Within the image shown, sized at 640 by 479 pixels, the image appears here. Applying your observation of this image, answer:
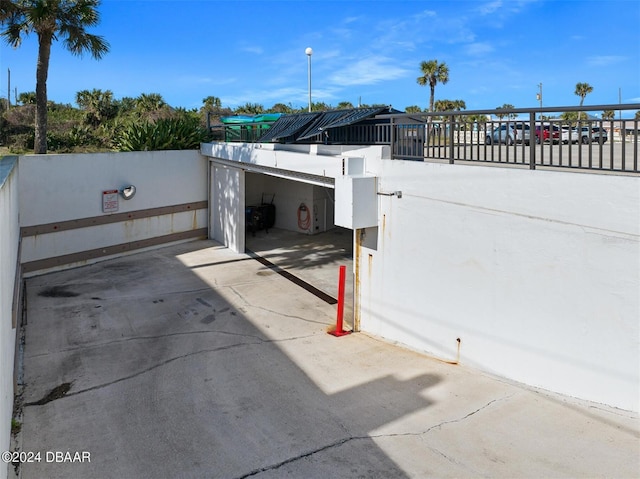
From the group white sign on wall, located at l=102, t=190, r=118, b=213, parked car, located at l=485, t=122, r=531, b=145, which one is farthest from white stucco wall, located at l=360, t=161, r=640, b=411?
white sign on wall, located at l=102, t=190, r=118, b=213

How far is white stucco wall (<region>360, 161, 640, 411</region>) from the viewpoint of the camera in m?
5.14

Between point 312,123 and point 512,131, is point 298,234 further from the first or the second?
point 512,131

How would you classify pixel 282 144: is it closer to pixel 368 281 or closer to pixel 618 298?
pixel 368 281

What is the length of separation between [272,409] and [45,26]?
45.5 feet

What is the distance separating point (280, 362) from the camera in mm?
7305

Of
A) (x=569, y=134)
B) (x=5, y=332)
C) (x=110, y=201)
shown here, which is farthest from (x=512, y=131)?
(x=110, y=201)

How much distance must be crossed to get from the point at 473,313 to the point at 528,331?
825 millimetres

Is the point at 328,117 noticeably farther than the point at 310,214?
No

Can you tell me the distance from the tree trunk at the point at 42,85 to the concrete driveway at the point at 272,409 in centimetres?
794

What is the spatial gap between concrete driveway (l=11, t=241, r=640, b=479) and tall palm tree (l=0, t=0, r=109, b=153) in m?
8.70

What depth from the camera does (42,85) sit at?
15.0 meters

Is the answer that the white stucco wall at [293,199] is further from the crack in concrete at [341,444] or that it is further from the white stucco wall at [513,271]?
the crack in concrete at [341,444]

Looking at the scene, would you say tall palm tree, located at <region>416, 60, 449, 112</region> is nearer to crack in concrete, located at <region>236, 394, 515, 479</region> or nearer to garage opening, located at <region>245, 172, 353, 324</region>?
garage opening, located at <region>245, 172, 353, 324</region>

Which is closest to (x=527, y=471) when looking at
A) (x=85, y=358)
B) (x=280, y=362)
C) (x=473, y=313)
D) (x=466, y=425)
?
(x=466, y=425)
